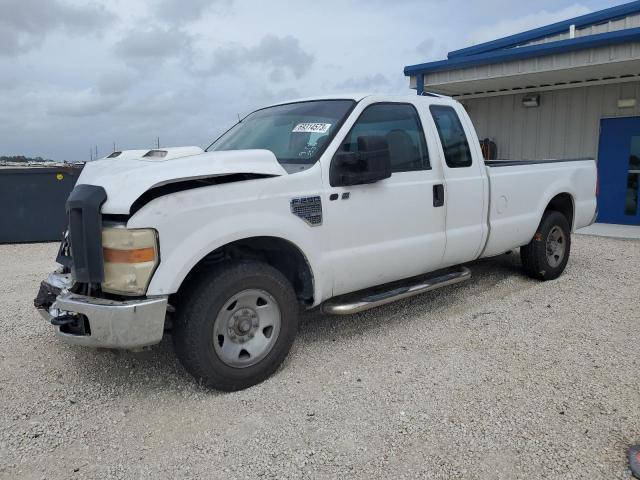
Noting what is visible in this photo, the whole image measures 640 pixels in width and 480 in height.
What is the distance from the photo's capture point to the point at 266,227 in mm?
3469

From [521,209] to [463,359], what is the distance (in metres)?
2.29

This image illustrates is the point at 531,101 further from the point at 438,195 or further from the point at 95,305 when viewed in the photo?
the point at 95,305

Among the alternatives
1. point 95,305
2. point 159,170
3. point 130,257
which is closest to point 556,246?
point 159,170

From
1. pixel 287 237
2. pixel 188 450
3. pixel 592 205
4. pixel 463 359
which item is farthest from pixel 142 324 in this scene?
pixel 592 205

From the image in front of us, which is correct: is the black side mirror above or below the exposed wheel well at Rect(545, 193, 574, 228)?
above

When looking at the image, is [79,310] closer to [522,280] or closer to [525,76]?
[522,280]

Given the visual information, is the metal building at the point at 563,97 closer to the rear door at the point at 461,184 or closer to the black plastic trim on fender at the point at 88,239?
the rear door at the point at 461,184

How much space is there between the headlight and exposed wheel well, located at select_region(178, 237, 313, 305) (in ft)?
1.38

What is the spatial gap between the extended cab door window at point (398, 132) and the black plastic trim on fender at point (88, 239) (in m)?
1.91

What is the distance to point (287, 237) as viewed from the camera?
359 centimetres

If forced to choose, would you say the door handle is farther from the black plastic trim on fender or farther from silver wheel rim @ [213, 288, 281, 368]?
the black plastic trim on fender

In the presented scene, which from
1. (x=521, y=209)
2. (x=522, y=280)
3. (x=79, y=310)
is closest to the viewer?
(x=79, y=310)

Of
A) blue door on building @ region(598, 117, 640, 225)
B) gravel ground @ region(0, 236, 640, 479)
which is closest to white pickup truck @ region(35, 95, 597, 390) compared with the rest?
gravel ground @ region(0, 236, 640, 479)

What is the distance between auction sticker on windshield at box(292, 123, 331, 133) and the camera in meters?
4.09
